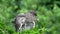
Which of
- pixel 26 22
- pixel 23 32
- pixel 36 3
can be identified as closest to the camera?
pixel 23 32

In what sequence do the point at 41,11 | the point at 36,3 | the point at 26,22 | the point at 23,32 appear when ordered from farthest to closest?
the point at 36,3, the point at 41,11, the point at 26,22, the point at 23,32

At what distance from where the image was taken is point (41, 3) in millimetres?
8156

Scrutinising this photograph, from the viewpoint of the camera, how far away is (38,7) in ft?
25.7

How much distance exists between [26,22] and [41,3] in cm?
474

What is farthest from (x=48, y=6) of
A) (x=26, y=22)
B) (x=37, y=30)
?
(x=37, y=30)

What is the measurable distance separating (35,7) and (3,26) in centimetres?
505

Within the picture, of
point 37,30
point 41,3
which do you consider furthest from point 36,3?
point 37,30

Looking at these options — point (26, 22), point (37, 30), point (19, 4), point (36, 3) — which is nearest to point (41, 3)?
point (36, 3)

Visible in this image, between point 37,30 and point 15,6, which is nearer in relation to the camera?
point 37,30

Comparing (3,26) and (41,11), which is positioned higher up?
(3,26)

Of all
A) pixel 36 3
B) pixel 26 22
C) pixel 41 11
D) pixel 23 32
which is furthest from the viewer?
pixel 36 3

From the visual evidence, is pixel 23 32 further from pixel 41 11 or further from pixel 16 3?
pixel 16 3

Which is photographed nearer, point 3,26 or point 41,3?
point 3,26

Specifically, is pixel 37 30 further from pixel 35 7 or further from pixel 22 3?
pixel 22 3
